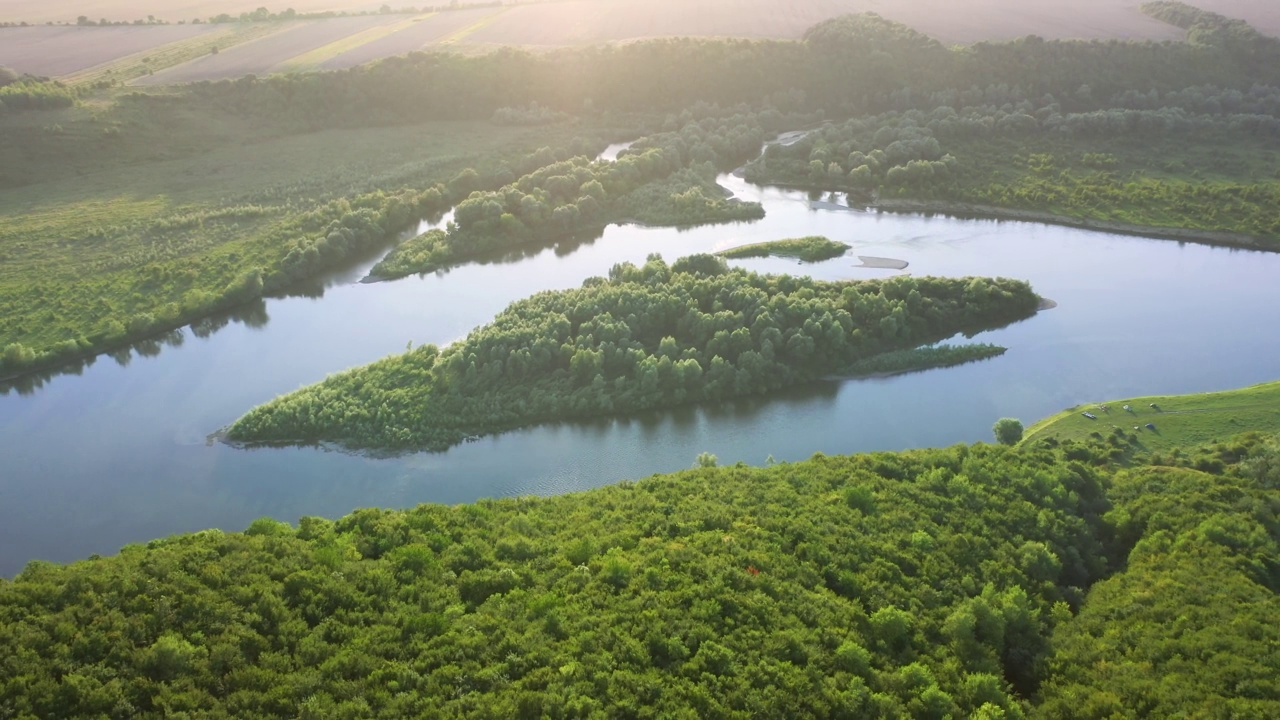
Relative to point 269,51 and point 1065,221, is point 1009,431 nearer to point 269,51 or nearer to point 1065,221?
point 1065,221

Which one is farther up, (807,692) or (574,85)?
(574,85)

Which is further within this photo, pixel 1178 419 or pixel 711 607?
pixel 1178 419

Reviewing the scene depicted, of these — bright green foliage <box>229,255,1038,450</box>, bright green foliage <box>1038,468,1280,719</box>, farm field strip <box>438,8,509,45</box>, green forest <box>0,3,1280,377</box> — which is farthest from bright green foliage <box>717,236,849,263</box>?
farm field strip <box>438,8,509,45</box>

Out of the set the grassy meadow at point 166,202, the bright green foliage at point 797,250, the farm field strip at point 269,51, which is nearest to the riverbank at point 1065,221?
the bright green foliage at point 797,250

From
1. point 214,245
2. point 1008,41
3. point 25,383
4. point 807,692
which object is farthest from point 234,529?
point 1008,41

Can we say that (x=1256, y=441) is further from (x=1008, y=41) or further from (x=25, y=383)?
(x=1008, y=41)

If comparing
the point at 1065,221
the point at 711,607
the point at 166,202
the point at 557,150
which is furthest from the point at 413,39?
the point at 711,607
